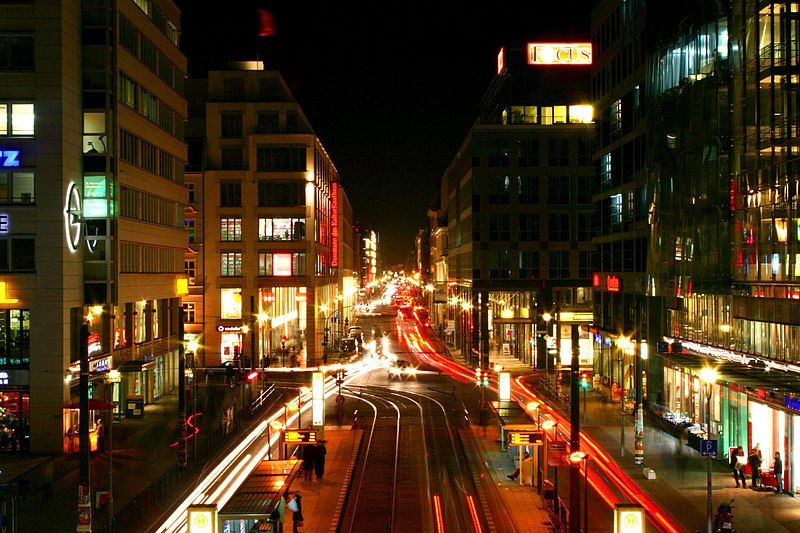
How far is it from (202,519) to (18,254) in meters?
25.3

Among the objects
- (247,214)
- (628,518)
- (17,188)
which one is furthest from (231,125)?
(628,518)

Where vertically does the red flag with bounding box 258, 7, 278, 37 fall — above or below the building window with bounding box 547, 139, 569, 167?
above

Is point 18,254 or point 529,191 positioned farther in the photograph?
point 529,191

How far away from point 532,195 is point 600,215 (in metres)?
17.9

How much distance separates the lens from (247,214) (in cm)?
7594

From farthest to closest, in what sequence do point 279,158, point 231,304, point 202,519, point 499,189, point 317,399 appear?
1. point 499,189
2. point 279,158
3. point 231,304
4. point 317,399
5. point 202,519

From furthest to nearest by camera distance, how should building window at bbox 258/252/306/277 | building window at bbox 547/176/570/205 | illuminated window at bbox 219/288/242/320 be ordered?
building window at bbox 547/176/570/205
building window at bbox 258/252/306/277
illuminated window at bbox 219/288/242/320

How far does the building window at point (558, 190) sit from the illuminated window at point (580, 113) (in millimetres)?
6757

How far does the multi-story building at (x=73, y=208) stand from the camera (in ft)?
124

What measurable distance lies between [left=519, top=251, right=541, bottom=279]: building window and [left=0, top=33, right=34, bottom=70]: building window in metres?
50.5

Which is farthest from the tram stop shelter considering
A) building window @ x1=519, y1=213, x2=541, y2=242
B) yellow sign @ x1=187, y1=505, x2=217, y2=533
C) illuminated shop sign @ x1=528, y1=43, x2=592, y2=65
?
illuminated shop sign @ x1=528, y1=43, x2=592, y2=65

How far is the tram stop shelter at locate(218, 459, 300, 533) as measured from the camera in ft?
62.5

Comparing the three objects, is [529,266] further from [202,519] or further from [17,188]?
[202,519]

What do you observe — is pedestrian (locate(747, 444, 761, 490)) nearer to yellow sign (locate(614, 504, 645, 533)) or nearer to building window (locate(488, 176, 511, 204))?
yellow sign (locate(614, 504, 645, 533))
